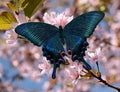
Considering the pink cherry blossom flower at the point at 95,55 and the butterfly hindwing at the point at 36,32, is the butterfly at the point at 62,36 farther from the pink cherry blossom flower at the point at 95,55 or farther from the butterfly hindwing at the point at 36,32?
the pink cherry blossom flower at the point at 95,55

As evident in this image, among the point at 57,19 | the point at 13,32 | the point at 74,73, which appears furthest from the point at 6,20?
the point at 74,73

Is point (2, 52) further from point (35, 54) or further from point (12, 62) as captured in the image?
point (35, 54)

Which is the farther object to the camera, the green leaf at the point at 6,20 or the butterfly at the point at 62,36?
the green leaf at the point at 6,20

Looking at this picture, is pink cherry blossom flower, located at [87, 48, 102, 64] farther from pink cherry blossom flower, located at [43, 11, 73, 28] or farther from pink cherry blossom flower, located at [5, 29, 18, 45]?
pink cherry blossom flower, located at [5, 29, 18, 45]

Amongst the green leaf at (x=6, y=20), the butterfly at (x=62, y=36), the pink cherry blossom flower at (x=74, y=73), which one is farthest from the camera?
the green leaf at (x=6, y=20)

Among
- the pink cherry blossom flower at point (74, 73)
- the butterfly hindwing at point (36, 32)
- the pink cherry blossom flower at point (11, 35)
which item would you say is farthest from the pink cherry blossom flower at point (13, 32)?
the pink cherry blossom flower at point (74, 73)

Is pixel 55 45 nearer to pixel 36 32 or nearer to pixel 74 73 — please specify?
pixel 36 32

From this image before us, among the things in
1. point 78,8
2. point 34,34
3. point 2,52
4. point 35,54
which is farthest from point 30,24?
point 2,52

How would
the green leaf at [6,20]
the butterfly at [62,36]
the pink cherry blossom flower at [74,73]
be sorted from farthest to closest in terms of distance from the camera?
the green leaf at [6,20]
the pink cherry blossom flower at [74,73]
the butterfly at [62,36]
